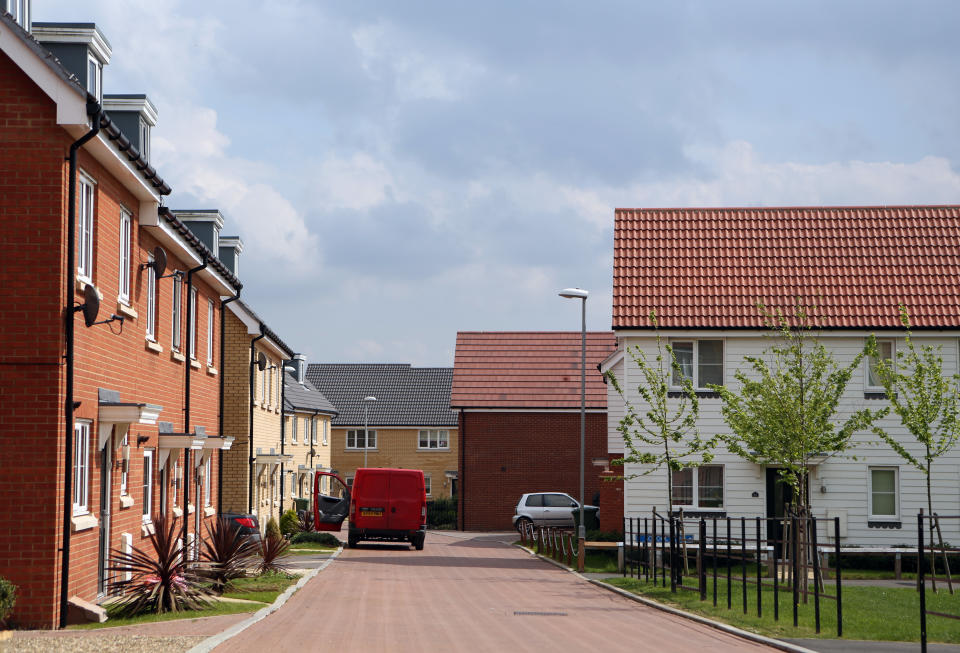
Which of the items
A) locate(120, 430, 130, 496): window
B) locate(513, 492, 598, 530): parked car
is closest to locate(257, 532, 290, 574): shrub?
locate(120, 430, 130, 496): window

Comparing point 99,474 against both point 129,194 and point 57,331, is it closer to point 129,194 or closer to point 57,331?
point 57,331

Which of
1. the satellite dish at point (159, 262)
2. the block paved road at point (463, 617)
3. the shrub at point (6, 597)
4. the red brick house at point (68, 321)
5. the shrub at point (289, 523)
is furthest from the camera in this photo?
the shrub at point (289, 523)

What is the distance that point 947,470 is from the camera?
2816cm

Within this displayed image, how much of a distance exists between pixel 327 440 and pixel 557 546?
32.7 meters

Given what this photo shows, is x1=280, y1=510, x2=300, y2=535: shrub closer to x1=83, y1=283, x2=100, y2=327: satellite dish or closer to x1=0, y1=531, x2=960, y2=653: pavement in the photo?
x1=0, y1=531, x2=960, y2=653: pavement

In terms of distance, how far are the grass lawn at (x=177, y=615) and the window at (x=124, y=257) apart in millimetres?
4897

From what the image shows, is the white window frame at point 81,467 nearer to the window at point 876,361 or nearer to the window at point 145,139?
the window at point 145,139

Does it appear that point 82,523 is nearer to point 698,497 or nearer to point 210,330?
point 210,330

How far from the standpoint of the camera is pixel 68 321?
1441 cm

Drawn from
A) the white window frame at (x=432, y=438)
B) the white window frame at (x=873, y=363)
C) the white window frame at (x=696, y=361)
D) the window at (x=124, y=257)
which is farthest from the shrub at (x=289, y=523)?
the white window frame at (x=432, y=438)

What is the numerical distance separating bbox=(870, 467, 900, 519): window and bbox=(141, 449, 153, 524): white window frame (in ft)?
56.5

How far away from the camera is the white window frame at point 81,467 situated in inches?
592

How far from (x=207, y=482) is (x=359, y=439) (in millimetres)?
43979

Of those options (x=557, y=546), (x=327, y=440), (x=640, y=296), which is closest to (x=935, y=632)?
(x=640, y=296)
